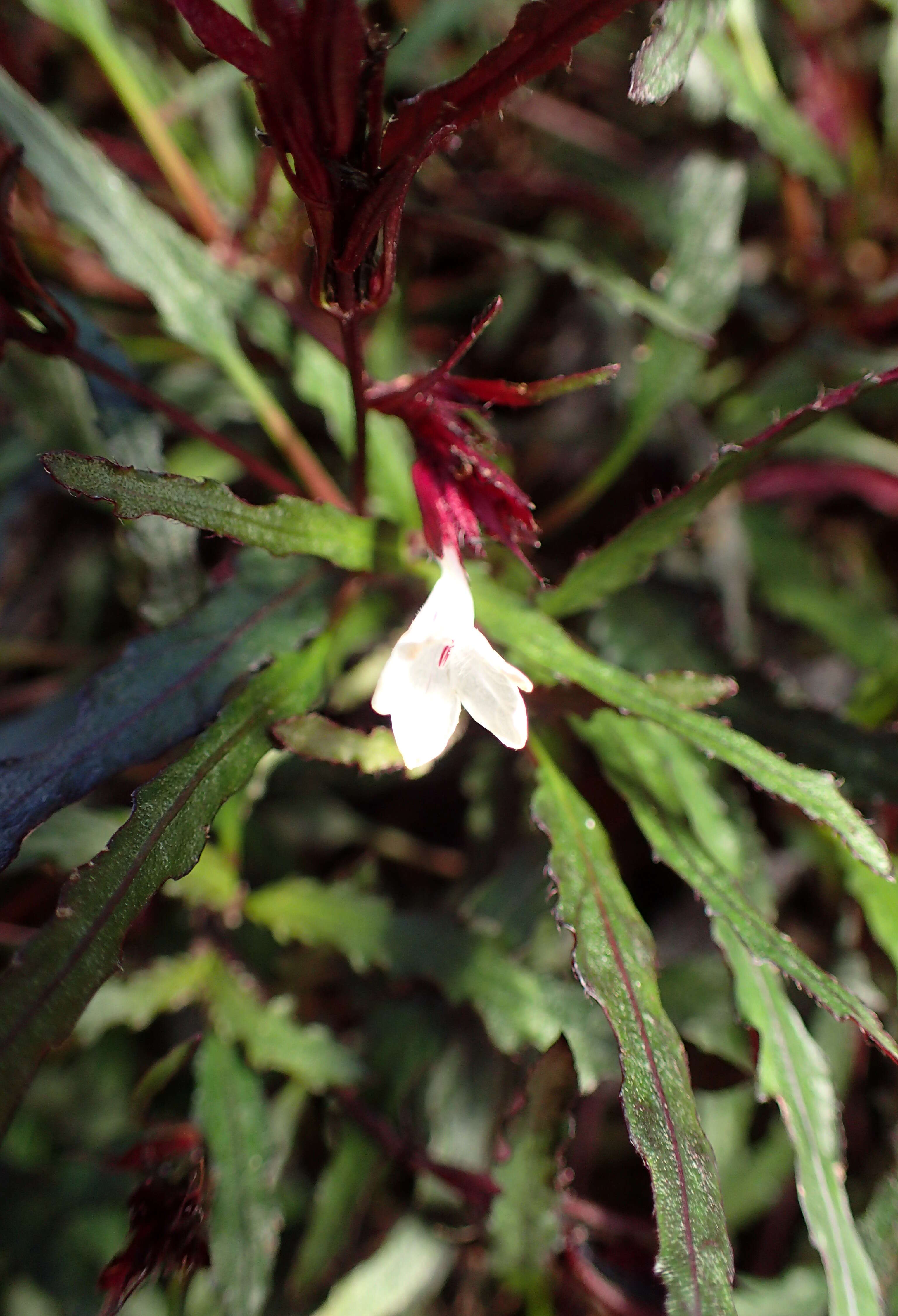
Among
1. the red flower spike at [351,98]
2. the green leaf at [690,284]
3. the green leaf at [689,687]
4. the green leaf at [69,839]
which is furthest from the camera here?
the green leaf at [690,284]

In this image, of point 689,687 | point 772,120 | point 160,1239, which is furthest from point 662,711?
point 772,120

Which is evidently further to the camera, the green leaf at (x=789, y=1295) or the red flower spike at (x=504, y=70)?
the green leaf at (x=789, y=1295)

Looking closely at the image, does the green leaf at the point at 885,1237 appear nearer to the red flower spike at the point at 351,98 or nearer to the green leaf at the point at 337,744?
the green leaf at the point at 337,744

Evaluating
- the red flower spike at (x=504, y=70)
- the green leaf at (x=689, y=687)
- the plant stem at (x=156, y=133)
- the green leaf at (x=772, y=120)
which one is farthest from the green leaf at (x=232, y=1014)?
the green leaf at (x=772, y=120)

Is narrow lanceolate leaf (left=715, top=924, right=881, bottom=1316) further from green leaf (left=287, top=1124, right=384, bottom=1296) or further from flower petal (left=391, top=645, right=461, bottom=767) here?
green leaf (left=287, top=1124, right=384, bottom=1296)

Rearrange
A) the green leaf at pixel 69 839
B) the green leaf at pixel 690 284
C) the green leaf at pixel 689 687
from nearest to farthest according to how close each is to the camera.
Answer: the green leaf at pixel 689 687, the green leaf at pixel 69 839, the green leaf at pixel 690 284

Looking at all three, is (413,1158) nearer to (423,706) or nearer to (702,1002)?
(702,1002)

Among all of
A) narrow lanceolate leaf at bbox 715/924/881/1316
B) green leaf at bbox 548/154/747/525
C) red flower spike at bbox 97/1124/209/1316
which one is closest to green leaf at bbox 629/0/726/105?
green leaf at bbox 548/154/747/525

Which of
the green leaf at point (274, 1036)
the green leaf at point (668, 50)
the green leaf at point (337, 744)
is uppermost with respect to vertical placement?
the green leaf at point (668, 50)
